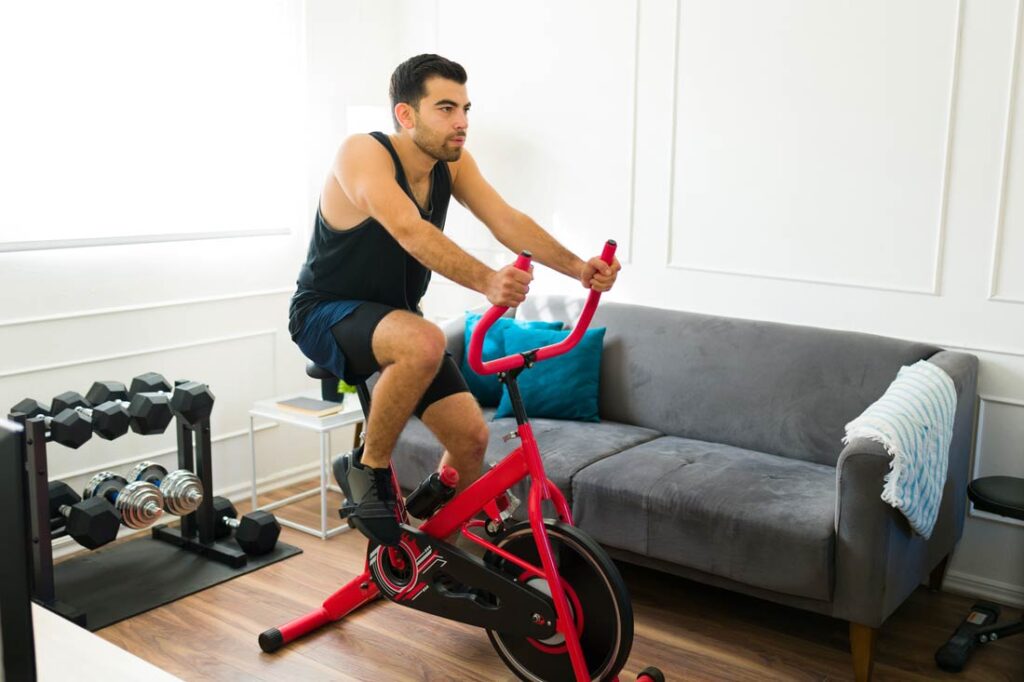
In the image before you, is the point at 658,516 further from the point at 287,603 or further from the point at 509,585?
the point at 287,603

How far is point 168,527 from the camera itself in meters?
3.89

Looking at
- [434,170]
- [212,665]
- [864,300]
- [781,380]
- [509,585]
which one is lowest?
[212,665]

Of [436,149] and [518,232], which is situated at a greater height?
[436,149]

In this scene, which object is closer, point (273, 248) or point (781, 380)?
point (781, 380)

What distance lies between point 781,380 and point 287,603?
5.77ft

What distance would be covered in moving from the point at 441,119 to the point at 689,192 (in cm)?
147

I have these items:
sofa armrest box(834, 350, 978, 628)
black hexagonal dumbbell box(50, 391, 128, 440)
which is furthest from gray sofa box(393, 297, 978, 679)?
black hexagonal dumbbell box(50, 391, 128, 440)

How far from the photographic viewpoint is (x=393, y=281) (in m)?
2.82

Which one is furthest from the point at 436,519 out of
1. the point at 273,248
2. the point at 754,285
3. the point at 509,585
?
the point at 273,248

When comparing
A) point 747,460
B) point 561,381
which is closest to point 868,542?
point 747,460

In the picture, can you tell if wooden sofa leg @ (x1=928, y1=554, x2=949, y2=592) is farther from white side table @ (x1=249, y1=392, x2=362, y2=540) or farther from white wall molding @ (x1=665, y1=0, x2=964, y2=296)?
white side table @ (x1=249, y1=392, x2=362, y2=540)

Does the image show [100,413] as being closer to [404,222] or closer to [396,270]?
[396,270]

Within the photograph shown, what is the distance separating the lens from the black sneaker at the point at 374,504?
9.05ft

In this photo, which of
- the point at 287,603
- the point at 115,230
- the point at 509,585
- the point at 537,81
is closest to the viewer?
the point at 509,585
